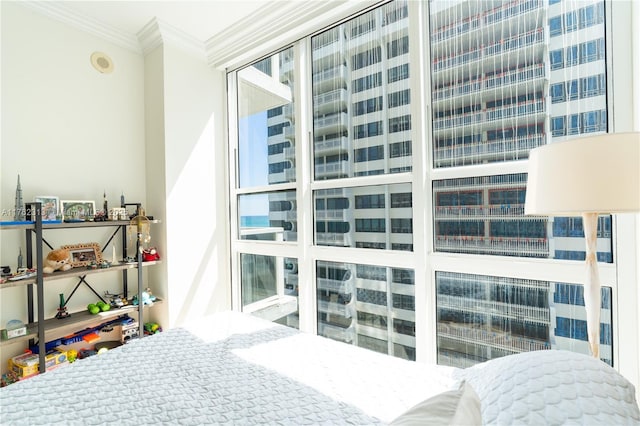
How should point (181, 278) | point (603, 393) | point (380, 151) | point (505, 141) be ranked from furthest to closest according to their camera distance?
1. point (181, 278)
2. point (380, 151)
3. point (505, 141)
4. point (603, 393)

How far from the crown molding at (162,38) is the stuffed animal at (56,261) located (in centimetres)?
186

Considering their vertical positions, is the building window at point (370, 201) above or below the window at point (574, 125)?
below

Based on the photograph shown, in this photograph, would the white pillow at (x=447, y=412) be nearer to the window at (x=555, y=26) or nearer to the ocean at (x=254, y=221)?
the window at (x=555, y=26)

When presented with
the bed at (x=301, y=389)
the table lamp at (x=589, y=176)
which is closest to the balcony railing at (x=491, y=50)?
the table lamp at (x=589, y=176)

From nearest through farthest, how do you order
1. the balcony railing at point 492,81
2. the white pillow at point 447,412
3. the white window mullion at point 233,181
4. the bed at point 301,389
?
the white pillow at point 447,412 < the bed at point 301,389 < the balcony railing at point 492,81 < the white window mullion at point 233,181

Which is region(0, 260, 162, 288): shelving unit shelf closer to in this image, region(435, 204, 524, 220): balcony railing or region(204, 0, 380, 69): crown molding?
region(204, 0, 380, 69): crown molding

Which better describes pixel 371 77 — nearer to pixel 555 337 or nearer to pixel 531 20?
pixel 531 20

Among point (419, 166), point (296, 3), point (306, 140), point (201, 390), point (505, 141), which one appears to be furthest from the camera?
point (306, 140)

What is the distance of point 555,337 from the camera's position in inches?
61.2

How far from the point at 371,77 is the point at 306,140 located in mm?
690

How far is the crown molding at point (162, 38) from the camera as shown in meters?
2.56

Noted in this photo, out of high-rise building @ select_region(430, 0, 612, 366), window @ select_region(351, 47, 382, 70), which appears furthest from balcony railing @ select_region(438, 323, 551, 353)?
window @ select_region(351, 47, 382, 70)

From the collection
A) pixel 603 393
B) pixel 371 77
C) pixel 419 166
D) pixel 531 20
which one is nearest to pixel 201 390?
pixel 603 393

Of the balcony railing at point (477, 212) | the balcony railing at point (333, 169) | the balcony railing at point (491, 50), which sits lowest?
the balcony railing at point (477, 212)
